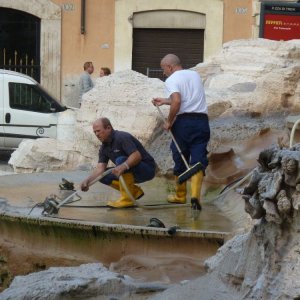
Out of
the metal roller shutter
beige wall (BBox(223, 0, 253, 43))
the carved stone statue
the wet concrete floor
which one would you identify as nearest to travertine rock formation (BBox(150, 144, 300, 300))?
the carved stone statue

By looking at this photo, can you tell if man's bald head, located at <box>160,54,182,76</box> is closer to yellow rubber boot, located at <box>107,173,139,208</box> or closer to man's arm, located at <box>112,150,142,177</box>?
man's arm, located at <box>112,150,142,177</box>

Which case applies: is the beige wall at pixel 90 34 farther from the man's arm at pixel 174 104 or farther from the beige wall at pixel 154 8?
the man's arm at pixel 174 104

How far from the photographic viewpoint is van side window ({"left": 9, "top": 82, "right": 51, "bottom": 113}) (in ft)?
57.4

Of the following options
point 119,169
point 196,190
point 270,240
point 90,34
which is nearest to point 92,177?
point 119,169

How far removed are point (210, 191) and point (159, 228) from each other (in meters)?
2.61

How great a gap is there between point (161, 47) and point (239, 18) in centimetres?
193

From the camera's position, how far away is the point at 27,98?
57.8ft

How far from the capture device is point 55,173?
39.5 feet

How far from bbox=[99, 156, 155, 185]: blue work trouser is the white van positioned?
7170mm

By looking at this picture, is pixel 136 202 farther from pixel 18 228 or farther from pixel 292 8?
pixel 292 8

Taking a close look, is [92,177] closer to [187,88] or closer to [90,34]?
[187,88]

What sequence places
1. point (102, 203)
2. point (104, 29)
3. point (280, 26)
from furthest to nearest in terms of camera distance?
1. point (104, 29)
2. point (280, 26)
3. point (102, 203)

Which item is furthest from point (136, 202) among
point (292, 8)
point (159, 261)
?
point (292, 8)

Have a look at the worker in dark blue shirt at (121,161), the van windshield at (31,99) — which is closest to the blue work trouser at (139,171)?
the worker in dark blue shirt at (121,161)
